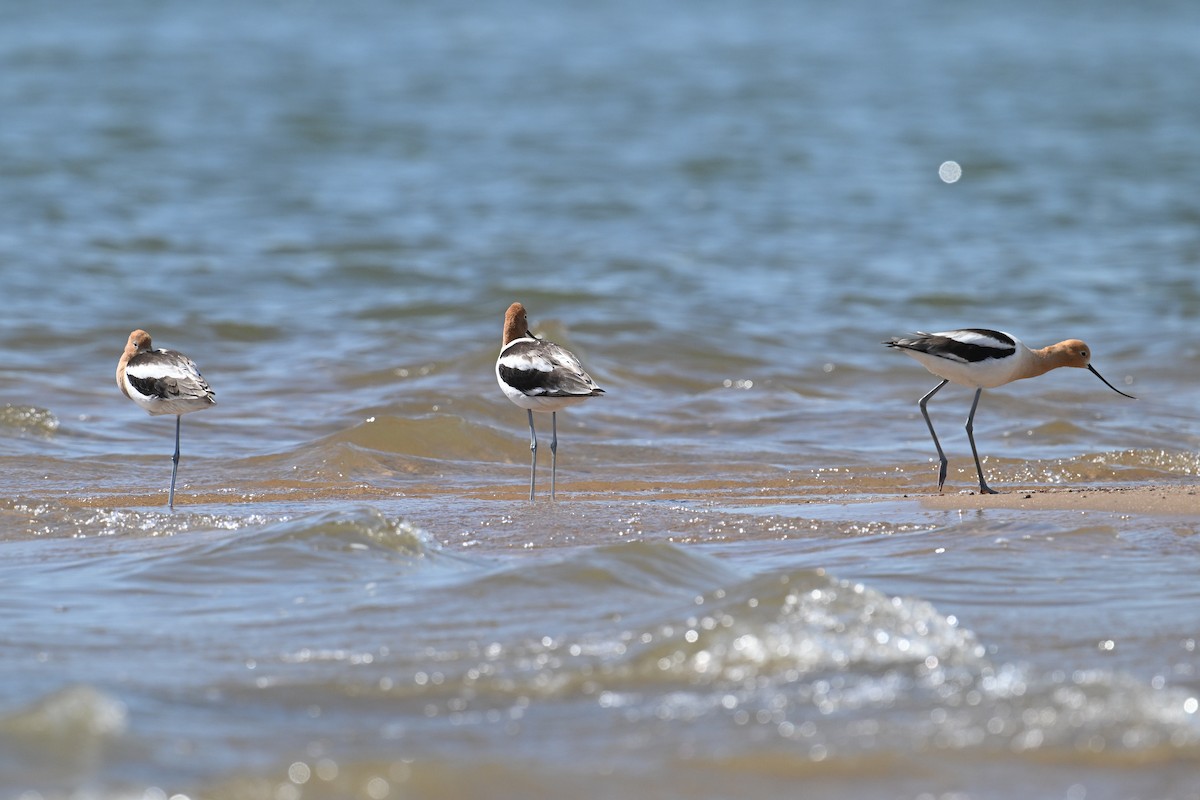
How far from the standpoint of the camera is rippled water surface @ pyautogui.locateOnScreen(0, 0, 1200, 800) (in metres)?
4.27

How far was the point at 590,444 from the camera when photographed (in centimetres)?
1060

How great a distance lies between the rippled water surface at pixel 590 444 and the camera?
14.0ft

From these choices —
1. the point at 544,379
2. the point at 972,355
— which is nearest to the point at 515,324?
the point at 544,379

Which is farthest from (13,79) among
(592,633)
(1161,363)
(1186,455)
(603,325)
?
(592,633)

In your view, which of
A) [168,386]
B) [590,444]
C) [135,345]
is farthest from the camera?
[590,444]

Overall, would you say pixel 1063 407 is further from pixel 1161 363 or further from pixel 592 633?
pixel 592 633

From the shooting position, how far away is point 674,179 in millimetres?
24172

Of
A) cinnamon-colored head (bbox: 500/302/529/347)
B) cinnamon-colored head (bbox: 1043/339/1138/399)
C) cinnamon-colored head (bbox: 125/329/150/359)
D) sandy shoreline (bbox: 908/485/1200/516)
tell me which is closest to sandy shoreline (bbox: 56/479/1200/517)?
sandy shoreline (bbox: 908/485/1200/516)

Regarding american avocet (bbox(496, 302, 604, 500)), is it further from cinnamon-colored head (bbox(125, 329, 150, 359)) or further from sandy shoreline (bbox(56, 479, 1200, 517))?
cinnamon-colored head (bbox(125, 329, 150, 359))

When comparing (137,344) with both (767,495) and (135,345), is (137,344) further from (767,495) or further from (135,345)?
(767,495)

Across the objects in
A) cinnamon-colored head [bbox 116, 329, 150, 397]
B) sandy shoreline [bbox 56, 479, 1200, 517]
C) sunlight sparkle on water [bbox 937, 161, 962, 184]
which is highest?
sunlight sparkle on water [bbox 937, 161, 962, 184]

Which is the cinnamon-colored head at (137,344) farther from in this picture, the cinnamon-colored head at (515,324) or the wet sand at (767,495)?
the cinnamon-colored head at (515,324)

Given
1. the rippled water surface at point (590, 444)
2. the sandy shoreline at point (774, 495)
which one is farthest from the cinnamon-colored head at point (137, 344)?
the sandy shoreline at point (774, 495)

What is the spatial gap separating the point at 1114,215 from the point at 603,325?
10.2 metres
